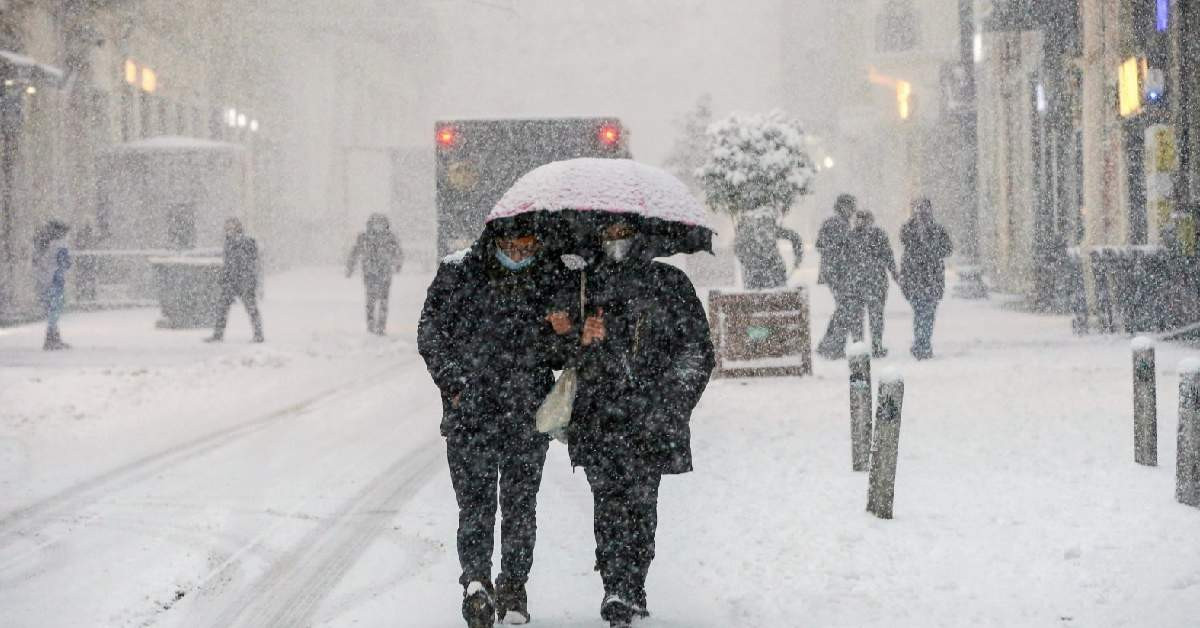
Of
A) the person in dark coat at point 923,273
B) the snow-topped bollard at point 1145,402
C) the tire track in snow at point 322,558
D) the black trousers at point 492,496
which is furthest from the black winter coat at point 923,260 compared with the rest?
the black trousers at point 492,496

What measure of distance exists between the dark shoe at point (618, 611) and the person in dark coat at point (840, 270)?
34.8ft

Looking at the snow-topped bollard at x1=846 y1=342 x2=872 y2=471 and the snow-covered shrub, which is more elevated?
the snow-covered shrub

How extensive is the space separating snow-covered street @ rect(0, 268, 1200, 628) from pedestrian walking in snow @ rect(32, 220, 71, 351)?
4.51m

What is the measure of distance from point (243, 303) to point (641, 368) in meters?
15.7

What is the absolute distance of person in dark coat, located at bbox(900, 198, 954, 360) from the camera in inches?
627

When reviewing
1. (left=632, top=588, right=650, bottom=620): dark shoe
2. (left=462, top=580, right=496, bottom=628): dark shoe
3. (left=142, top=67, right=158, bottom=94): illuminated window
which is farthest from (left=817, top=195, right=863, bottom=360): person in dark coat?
(left=142, top=67, right=158, bottom=94): illuminated window

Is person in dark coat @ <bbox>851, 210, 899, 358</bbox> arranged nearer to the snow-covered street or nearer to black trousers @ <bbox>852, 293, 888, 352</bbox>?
black trousers @ <bbox>852, 293, 888, 352</bbox>

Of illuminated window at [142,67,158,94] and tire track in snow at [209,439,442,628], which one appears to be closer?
tire track in snow at [209,439,442,628]

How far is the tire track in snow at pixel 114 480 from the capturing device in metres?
8.02

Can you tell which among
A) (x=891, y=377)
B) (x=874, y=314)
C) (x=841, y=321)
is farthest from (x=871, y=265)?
(x=891, y=377)

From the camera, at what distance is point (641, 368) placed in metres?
5.71

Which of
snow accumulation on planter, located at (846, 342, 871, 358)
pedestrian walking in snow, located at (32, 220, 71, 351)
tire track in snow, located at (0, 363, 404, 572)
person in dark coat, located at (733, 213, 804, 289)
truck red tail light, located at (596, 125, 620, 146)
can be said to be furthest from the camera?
truck red tail light, located at (596, 125, 620, 146)

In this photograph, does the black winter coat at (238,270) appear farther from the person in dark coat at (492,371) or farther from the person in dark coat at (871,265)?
the person in dark coat at (492,371)

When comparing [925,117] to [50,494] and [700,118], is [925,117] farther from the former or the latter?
[50,494]
